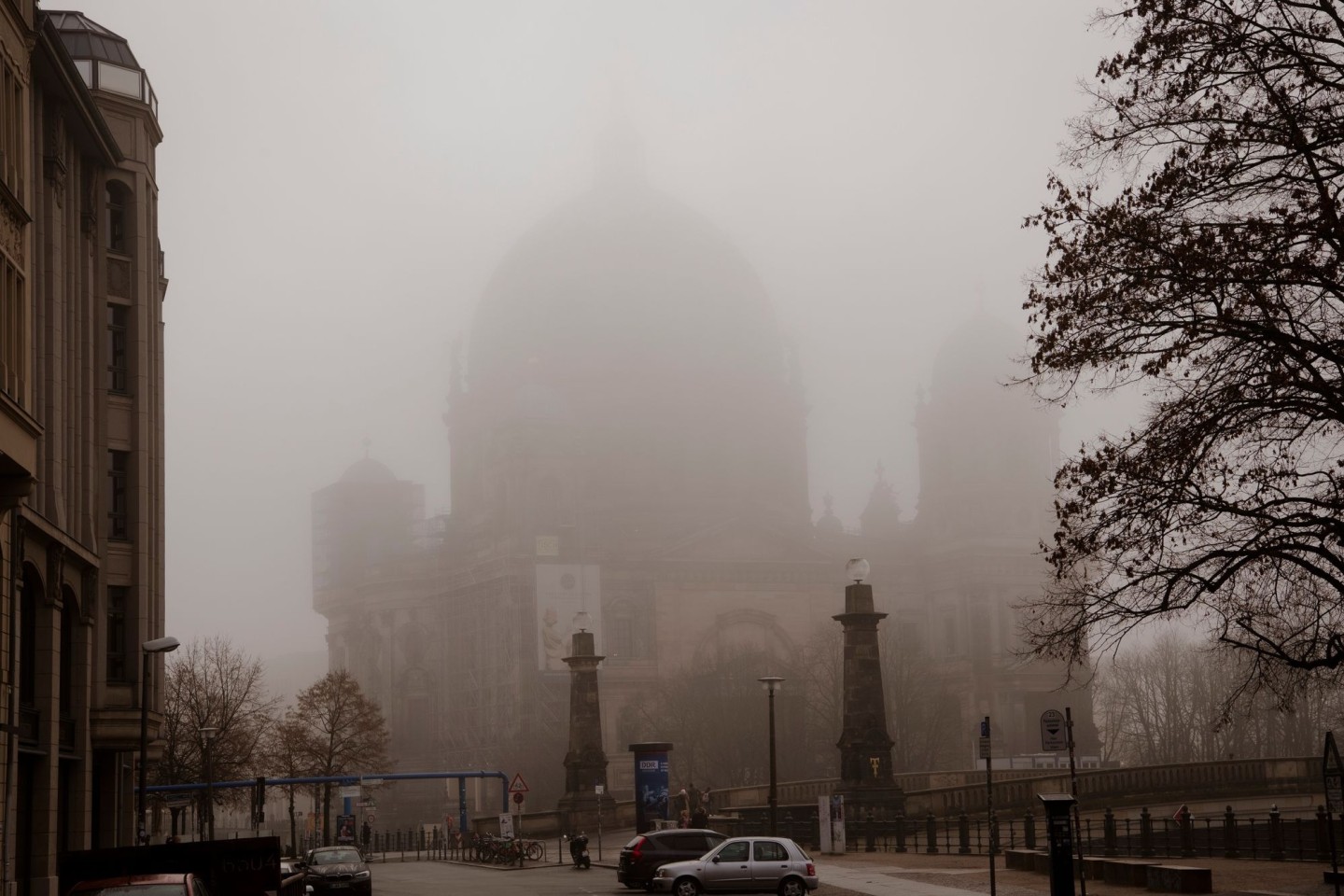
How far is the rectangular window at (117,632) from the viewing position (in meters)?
41.7

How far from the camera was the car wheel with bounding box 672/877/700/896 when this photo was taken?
3372 cm

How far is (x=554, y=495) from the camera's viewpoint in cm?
13512

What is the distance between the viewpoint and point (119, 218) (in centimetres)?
4378

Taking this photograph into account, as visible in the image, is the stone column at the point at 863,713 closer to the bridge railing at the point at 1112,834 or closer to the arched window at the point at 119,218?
the bridge railing at the point at 1112,834

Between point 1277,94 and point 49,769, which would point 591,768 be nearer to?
point 49,769

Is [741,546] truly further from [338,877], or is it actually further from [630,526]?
[338,877]

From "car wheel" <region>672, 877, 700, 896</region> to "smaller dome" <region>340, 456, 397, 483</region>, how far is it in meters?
132

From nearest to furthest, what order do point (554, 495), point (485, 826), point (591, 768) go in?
point (591, 768), point (485, 826), point (554, 495)

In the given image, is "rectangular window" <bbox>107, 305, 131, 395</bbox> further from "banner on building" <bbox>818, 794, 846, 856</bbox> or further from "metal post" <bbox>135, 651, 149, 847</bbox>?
"banner on building" <bbox>818, 794, 846, 856</bbox>

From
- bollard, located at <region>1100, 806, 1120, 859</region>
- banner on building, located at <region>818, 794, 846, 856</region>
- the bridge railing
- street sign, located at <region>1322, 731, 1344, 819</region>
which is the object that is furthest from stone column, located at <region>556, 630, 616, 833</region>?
street sign, located at <region>1322, 731, 1344, 819</region>

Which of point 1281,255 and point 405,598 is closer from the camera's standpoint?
point 1281,255

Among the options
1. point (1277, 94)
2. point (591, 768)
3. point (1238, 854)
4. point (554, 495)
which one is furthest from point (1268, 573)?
point (554, 495)

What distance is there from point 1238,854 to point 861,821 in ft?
51.5

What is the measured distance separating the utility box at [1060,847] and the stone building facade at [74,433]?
15365 mm
